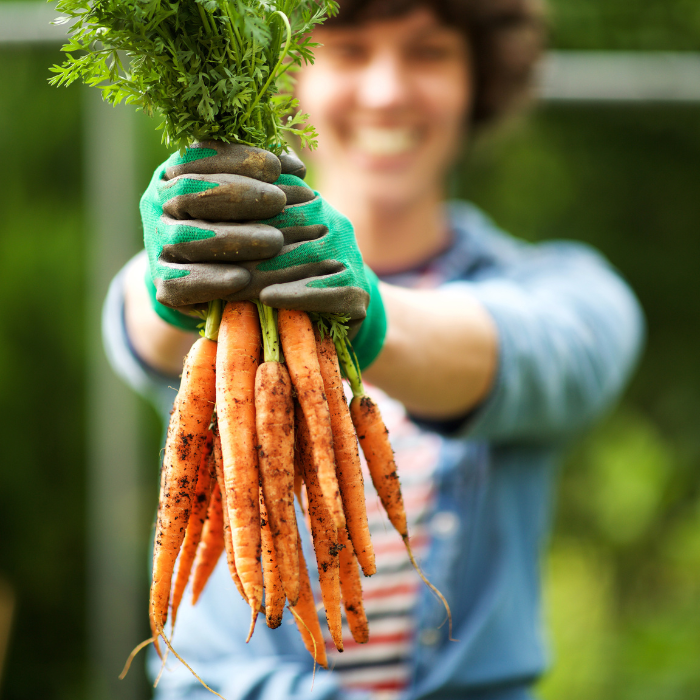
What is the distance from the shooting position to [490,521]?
75.0 inches

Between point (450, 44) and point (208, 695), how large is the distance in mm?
1970

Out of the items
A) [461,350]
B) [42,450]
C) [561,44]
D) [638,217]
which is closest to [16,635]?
[42,450]

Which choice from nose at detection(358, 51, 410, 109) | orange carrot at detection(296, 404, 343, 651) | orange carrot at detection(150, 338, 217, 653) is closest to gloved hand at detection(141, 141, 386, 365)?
orange carrot at detection(150, 338, 217, 653)

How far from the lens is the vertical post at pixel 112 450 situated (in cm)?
352

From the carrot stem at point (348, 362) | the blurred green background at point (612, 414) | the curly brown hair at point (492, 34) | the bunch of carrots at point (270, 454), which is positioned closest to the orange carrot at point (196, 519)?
the bunch of carrots at point (270, 454)

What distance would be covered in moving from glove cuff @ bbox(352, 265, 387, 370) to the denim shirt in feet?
1.42

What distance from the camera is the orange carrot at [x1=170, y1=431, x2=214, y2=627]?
1.16 meters

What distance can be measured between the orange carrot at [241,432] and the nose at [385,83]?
44.1 inches

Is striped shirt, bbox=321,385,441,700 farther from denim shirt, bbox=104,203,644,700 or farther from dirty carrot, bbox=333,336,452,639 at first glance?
dirty carrot, bbox=333,336,452,639

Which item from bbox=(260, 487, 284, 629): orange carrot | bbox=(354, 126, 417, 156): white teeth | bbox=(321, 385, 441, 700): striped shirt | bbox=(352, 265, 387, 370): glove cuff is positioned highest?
bbox=(354, 126, 417, 156): white teeth

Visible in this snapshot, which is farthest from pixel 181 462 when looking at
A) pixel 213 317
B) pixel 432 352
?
pixel 432 352

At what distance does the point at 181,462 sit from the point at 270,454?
0.51 ft

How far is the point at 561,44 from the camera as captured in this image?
436cm

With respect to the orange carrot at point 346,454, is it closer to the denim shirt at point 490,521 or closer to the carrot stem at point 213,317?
the carrot stem at point 213,317
